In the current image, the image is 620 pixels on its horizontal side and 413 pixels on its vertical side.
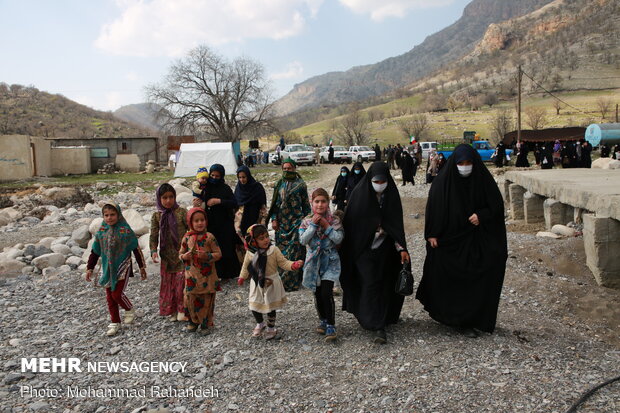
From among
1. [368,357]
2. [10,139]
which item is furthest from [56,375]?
[10,139]

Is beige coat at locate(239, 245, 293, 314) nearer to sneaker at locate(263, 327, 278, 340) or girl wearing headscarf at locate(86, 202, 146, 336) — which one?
sneaker at locate(263, 327, 278, 340)

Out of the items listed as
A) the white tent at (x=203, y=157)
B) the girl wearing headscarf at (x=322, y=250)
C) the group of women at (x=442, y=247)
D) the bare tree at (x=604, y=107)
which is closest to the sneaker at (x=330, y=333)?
the girl wearing headscarf at (x=322, y=250)

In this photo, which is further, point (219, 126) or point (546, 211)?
point (219, 126)

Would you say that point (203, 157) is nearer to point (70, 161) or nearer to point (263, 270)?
point (70, 161)

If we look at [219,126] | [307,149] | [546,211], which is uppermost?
[219,126]

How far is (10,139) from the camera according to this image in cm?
2114

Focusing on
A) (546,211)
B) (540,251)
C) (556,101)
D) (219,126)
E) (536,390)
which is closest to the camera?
(536,390)

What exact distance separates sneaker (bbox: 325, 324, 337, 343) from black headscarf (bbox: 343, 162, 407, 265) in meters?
0.62

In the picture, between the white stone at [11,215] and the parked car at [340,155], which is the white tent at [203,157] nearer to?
the parked car at [340,155]

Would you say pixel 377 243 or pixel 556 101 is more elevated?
pixel 556 101

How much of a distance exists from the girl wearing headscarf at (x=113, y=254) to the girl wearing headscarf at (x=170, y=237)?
0.26m

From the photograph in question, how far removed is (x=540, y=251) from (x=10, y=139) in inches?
898

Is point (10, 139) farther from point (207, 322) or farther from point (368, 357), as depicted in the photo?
point (368, 357)

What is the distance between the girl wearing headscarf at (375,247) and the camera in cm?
380
